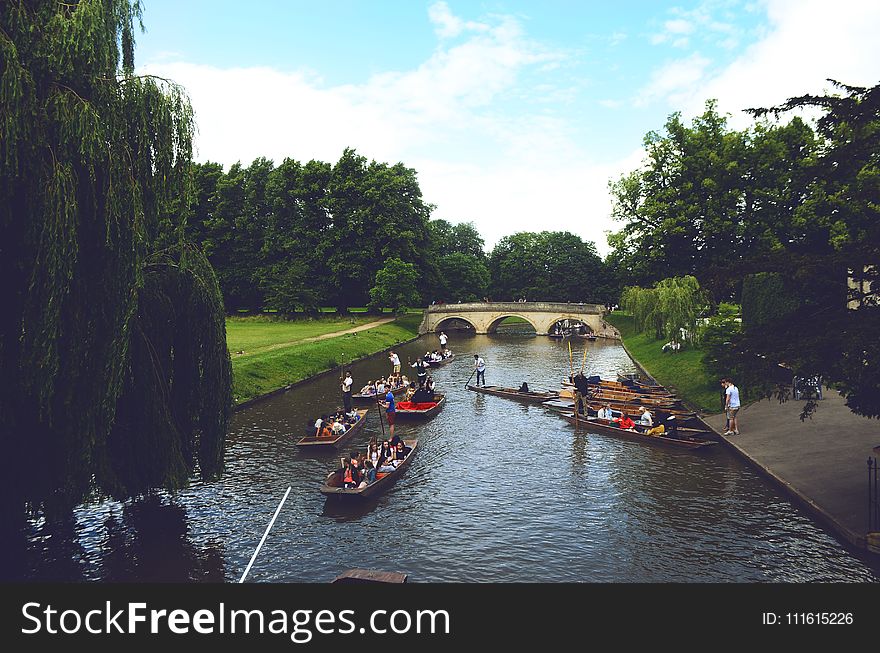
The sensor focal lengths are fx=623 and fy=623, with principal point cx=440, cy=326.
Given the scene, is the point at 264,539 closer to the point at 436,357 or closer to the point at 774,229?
the point at 436,357

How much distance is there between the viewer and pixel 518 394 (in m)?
36.5

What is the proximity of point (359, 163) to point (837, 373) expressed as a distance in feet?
250

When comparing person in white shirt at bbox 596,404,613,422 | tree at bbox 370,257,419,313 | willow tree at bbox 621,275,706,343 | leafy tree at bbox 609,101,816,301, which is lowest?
person in white shirt at bbox 596,404,613,422

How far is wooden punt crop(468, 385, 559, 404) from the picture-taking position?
3525 cm

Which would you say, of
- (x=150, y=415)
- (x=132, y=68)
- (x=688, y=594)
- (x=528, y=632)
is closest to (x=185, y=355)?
(x=150, y=415)

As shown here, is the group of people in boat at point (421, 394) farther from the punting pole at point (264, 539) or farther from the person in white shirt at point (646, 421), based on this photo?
the punting pole at point (264, 539)

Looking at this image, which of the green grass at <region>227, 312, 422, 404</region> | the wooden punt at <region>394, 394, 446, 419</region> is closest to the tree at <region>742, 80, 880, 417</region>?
the wooden punt at <region>394, 394, 446, 419</region>

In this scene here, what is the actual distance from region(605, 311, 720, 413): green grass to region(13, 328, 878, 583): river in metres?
8.80

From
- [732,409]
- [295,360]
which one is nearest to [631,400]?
[732,409]

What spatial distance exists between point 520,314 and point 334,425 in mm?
57339

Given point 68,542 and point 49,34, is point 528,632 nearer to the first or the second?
point 68,542

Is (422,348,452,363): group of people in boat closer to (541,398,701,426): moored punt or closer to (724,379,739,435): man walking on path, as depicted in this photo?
(541,398,701,426): moored punt

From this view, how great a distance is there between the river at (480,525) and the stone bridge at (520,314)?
53470 mm

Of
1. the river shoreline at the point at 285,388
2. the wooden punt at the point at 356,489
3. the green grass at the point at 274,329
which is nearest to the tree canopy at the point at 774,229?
the wooden punt at the point at 356,489
